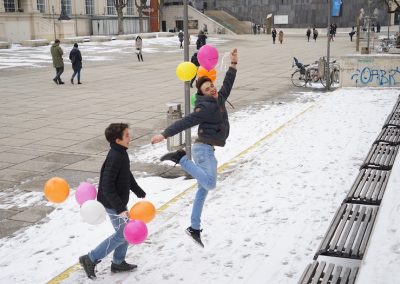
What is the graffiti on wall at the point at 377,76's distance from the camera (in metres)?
18.2

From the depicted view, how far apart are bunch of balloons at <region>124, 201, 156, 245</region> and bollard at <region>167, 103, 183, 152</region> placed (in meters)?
4.78

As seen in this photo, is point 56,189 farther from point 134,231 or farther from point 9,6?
point 9,6

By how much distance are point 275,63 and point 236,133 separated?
19270 millimetres

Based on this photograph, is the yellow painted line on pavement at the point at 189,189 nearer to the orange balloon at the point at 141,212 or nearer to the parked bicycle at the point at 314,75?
the orange balloon at the point at 141,212

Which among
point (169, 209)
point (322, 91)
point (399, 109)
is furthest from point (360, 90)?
point (169, 209)

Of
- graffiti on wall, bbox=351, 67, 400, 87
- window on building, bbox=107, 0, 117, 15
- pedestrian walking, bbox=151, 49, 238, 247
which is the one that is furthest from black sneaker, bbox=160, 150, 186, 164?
window on building, bbox=107, 0, 117, 15

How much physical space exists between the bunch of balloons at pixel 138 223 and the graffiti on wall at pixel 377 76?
50.7 ft

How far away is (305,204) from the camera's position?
23.0 feet

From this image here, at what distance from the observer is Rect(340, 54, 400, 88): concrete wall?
59.5 ft

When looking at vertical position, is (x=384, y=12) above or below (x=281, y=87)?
above

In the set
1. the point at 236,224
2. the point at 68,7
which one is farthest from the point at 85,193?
the point at 68,7

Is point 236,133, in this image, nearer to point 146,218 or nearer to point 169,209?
point 169,209

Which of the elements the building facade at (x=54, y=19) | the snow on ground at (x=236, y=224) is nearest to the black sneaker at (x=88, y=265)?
the snow on ground at (x=236, y=224)

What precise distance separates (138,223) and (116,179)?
476 millimetres
